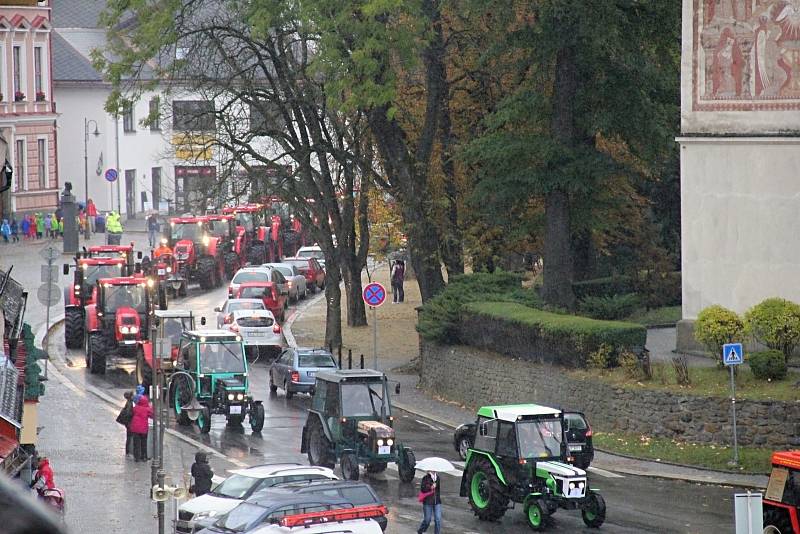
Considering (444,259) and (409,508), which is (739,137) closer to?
(444,259)

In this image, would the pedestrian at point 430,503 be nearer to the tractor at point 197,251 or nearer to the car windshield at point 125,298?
the car windshield at point 125,298

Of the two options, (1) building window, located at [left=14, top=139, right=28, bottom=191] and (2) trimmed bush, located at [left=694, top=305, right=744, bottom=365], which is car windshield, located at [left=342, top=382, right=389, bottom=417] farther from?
(1) building window, located at [left=14, top=139, right=28, bottom=191]

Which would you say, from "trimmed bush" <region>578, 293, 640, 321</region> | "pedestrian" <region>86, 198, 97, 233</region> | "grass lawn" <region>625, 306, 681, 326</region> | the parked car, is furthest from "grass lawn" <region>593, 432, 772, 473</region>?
"pedestrian" <region>86, 198, 97, 233</region>

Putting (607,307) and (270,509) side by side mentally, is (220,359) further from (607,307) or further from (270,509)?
(270,509)

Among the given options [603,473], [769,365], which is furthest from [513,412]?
[769,365]

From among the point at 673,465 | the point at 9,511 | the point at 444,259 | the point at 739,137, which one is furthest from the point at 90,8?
the point at 9,511

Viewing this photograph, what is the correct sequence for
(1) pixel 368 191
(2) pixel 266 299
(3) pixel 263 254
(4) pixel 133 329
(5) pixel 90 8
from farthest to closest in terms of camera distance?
(5) pixel 90 8 < (3) pixel 263 254 < (2) pixel 266 299 < (1) pixel 368 191 < (4) pixel 133 329

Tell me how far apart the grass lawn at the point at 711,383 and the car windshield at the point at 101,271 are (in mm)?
18015

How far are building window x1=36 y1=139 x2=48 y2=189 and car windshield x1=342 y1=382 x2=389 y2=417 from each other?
53.5 metres

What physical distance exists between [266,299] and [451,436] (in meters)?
18.9

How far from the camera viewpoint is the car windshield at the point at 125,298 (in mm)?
37188

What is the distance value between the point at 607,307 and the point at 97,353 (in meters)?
14.0

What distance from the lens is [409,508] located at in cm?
2127

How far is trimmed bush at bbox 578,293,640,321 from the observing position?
3959 centimetres
